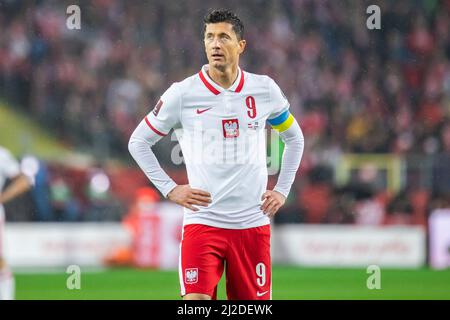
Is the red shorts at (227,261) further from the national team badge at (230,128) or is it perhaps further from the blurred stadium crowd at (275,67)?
the blurred stadium crowd at (275,67)

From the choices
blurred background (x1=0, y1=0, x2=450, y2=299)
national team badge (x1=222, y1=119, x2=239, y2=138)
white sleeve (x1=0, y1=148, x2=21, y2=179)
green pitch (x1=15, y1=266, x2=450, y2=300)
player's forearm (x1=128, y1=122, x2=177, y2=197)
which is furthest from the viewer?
blurred background (x1=0, y1=0, x2=450, y2=299)

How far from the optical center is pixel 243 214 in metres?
5.97

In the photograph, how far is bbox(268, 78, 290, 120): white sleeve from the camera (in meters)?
6.14

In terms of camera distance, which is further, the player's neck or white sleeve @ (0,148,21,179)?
white sleeve @ (0,148,21,179)

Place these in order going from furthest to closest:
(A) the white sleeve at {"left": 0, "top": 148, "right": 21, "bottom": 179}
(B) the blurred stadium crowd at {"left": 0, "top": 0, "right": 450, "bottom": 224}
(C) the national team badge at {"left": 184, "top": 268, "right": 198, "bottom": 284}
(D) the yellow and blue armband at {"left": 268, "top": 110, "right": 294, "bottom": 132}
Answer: (B) the blurred stadium crowd at {"left": 0, "top": 0, "right": 450, "bottom": 224}
(A) the white sleeve at {"left": 0, "top": 148, "right": 21, "bottom": 179}
(D) the yellow and blue armband at {"left": 268, "top": 110, "right": 294, "bottom": 132}
(C) the national team badge at {"left": 184, "top": 268, "right": 198, "bottom": 284}

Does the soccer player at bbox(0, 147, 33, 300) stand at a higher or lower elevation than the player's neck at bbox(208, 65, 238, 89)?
lower

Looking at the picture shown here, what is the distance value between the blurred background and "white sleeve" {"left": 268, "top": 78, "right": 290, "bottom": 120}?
5.61m

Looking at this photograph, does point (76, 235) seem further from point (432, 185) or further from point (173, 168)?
point (432, 185)

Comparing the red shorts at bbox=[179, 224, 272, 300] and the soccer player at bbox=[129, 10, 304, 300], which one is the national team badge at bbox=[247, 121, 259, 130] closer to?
the soccer player at bbox=[129, 10, 304, 300]

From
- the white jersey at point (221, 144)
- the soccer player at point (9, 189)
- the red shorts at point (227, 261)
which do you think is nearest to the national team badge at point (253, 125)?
the white jersey at point (221, 144)

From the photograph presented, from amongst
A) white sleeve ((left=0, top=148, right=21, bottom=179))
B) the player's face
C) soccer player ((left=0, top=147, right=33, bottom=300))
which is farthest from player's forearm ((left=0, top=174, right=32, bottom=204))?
the player's face

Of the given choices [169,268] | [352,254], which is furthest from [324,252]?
[169,268]

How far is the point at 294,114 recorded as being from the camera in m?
19.3

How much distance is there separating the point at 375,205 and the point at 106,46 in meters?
7.26
